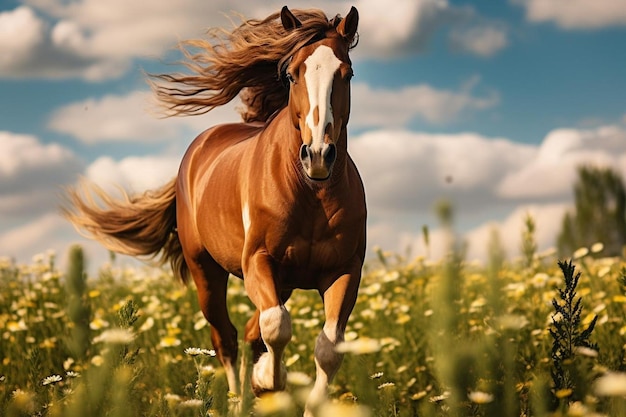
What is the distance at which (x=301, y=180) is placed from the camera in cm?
405

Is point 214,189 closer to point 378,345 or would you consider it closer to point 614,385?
point 378,345

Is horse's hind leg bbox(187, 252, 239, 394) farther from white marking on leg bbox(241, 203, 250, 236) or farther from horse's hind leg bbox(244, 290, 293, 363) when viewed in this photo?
white marking on leg bbox(241, 203, 250, 236)

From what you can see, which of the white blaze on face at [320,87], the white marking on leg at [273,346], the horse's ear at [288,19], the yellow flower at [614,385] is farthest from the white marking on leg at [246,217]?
the yellow flower at [614,385]

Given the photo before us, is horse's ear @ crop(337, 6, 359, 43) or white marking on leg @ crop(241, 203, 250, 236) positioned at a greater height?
horse's ear @ crop(337, 6, 359, 43)

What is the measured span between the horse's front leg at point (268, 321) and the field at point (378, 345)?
183 mm

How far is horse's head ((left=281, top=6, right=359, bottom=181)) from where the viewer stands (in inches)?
137

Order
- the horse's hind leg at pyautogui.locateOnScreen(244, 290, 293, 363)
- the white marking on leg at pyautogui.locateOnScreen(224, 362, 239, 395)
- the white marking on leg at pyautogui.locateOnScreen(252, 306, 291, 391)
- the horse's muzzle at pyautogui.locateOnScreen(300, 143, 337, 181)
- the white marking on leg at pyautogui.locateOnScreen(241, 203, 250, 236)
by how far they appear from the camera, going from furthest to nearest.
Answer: the white marking on leg at pyautogui.locateOnScreen(224, 362, 239, 395) < the horse's hind leg at pyautogui.locateOnScreen(244, 290, 293, 363) < the white marking on leg at pyautogui.locateOnScreen(241, 203, 250, 236) < the white marking on leg at pyautogui.locateOnScreen(252, 306, 291, 391) < the horse's muzzle at pyautogui.locateOnScreen(300, 143, 337, 181)

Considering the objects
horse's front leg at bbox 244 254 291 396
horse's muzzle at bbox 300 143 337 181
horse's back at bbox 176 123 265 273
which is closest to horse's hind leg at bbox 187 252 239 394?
horse's back at bbox 176 123 265 273

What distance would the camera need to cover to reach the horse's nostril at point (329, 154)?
3.47 metres

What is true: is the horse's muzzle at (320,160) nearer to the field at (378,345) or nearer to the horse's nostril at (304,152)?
the horse's nostril at (304,152)

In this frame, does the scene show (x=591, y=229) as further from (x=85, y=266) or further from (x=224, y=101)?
(x=85, y=266)

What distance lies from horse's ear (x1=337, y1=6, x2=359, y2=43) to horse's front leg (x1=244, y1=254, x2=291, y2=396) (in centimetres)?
128

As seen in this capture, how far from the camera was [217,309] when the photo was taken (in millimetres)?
5543

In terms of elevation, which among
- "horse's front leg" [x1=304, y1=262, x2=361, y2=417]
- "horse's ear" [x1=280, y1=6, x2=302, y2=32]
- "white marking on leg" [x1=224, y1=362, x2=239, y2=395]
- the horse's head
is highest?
"horse's ear" [x1=280, y1=6, x2=302, y2=32]
